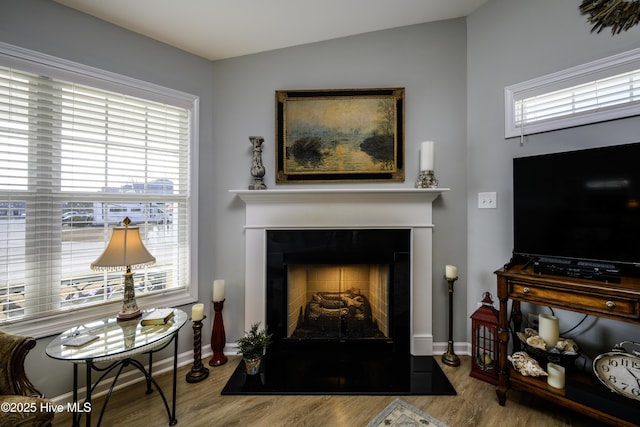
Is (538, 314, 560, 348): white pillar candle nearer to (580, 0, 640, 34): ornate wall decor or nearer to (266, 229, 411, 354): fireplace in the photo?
(266, 229, 411, 354): fireplace

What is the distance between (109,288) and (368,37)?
117 inches

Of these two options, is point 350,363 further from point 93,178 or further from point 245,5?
point 245,5

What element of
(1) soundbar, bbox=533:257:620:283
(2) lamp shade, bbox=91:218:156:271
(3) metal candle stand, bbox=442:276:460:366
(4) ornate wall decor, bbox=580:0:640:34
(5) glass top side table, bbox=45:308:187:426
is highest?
(4) ornate wall decor, bbox=580:0:640:34

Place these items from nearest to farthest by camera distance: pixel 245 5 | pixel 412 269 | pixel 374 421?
1. pixel 374 421
2. pixel 245 5
3. pixel 412 269

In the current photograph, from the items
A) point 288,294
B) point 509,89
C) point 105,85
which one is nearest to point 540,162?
point 509,89

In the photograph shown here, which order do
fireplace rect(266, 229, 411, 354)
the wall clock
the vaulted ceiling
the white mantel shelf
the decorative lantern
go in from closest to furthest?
the wall clock, the vaulted ceiling, the decorative lantern, the white mantel shelf, fireplace rect(266, 229, 411, 354)

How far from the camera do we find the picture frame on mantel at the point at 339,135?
2.21 meters

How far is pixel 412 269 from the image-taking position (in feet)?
7.11

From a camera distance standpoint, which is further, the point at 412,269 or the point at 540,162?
the point at 412,269

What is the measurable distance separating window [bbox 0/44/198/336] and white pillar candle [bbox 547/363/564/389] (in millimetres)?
2639

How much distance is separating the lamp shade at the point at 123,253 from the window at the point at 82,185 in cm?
45

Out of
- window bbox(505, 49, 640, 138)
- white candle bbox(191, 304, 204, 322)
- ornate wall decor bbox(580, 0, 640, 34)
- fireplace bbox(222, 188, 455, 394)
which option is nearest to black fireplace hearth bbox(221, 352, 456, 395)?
fireplace bbox(222, 188, 455, 394)

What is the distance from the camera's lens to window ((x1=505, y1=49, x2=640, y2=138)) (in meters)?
1.55

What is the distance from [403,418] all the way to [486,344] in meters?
0.95
